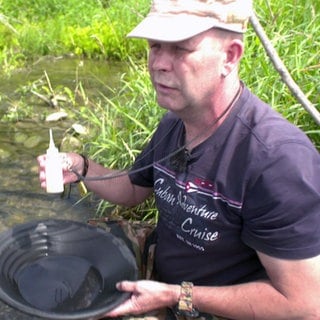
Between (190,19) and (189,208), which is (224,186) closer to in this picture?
(189,208)

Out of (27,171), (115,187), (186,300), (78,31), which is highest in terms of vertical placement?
(78,31)

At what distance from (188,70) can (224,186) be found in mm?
419

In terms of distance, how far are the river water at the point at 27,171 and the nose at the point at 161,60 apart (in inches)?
56.2

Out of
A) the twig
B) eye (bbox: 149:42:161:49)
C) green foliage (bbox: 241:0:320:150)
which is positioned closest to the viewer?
eye (bbox: 149:42:161:49)

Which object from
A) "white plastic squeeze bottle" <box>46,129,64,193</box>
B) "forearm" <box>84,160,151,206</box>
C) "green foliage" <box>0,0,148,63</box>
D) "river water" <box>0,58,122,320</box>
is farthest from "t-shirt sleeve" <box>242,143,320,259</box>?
"green foliage" <box>0,0,148,63</box>

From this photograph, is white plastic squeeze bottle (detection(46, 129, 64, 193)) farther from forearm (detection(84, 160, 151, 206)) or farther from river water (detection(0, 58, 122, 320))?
river water (detection(0, 58, 122, 320))

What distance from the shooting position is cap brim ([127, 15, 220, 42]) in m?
1.67

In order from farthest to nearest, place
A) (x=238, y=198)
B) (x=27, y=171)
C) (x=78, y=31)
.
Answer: (x=78, y=31) → (x=27, y=171) → (x=238, y=198)

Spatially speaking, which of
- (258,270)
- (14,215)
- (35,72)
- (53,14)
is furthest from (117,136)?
(53,14)

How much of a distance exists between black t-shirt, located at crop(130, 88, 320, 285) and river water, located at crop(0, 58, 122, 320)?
0.98 m

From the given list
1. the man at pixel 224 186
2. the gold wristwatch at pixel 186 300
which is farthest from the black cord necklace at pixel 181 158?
the gold wristwatch at pixel 186 300

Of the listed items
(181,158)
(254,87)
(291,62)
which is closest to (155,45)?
(181,158)

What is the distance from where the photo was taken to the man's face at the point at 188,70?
1713 millimetres

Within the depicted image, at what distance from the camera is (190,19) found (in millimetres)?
1701
